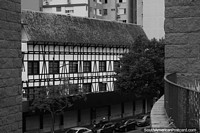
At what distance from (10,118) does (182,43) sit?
3625 millimetres

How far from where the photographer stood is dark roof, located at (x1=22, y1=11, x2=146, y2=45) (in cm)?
3080

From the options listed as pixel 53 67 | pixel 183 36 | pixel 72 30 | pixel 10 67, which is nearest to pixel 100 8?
pixel 72 30

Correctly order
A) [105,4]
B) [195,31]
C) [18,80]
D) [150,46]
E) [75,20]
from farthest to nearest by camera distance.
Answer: [105,4] → [75,20] → [150,46] → [18,80] → [195,31]

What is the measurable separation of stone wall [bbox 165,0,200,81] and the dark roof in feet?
74.2

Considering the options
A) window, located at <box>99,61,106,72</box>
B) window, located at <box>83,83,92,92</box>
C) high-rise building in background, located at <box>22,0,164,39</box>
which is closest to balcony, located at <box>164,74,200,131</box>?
window, located at <box>83,83,92,92</box>

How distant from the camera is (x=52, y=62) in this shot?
30391 millimetres

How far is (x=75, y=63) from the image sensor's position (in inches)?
1280

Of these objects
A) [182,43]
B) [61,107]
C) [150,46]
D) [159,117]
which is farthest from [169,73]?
[150,46]

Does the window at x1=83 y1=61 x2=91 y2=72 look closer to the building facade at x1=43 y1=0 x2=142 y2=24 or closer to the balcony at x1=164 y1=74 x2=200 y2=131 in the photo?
the building facade at x1=43 y1=0 x2=142 y2=24

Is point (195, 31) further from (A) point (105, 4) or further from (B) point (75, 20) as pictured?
(A) point (105, 4)

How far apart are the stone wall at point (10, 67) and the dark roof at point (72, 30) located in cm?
2135

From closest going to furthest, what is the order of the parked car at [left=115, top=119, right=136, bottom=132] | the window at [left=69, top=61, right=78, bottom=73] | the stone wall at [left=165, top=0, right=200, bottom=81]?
the stone wall at [left=165, top=0, right=200, bottom=81] → the parked car at [left=115, top=119, right=136, bottom=132] → the window at [left=69, top=61, right=78, bottom=73]

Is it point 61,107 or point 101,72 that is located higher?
point 101,72

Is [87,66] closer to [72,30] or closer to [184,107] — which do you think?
[72,30]
